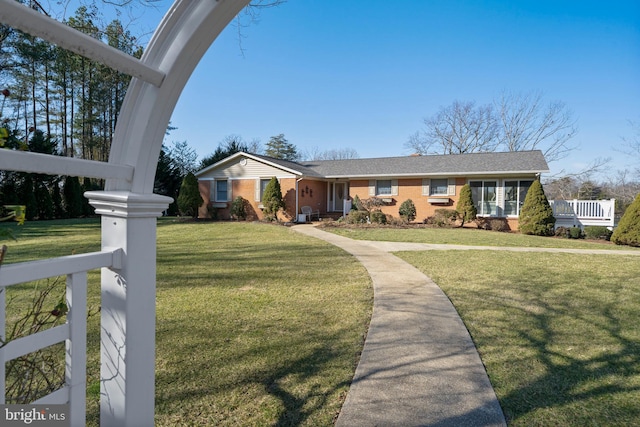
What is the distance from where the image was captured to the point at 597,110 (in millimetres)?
24234

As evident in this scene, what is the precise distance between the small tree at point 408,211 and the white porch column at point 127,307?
1733cm

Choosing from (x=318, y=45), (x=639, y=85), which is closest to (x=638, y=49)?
(x=639, y=85)

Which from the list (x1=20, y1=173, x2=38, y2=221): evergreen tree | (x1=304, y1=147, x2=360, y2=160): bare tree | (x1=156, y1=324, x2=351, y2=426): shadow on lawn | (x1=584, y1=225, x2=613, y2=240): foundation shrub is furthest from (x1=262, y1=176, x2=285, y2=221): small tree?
(x1=304, y1=147, x2=360, y2=160): bare tree

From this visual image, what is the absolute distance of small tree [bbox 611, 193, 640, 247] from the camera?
38.2ft

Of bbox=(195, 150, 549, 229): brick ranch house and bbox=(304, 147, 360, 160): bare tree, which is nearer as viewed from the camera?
bbox=(195, 150, 549, 229): brick ranch house

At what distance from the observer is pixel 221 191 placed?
20.4m

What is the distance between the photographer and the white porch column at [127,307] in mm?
1380

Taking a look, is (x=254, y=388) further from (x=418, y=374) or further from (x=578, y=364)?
(x=578, y=364)

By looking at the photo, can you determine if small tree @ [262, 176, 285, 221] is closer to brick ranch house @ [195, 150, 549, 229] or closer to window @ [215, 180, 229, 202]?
brick ranch house @ [195, 150, 549, 229]

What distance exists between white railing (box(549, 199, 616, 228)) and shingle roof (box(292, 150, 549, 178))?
222cm

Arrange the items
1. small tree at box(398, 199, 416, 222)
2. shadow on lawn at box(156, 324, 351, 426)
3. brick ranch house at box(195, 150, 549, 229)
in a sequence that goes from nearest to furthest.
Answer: shadow on lawn at box(156, 324, 351, 426) < brick ranch house at box(195, 150, 549, 229) < small tree at box(398, 199, 416, 222)

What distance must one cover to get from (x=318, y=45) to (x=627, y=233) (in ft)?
43.2

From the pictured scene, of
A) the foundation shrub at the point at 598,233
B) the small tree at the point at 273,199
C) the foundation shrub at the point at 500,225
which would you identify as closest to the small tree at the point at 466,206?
the foundation shrub at the point at 500,225

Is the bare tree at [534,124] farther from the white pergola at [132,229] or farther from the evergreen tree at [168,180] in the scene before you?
the white pergola at [132,229]
